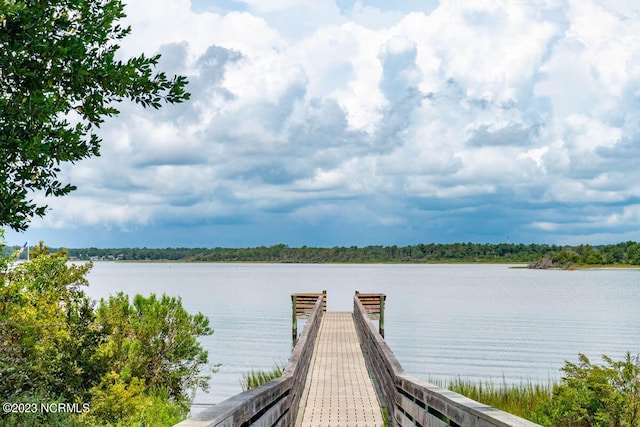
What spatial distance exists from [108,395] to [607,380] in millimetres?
9305

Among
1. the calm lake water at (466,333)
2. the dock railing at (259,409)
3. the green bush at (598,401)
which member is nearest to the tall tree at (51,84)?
the dock railing at (259,409)

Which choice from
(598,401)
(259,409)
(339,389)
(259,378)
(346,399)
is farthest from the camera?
(259,378)

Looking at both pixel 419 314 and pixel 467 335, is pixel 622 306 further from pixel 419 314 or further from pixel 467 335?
pixel 467 335

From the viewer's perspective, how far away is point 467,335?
4459 cm

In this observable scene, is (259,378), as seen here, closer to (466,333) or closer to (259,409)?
(259,409)

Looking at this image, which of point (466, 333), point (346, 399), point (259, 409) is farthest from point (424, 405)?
point (466, 333)

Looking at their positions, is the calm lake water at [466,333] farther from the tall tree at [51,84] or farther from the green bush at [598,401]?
the tall tree at [51,84]

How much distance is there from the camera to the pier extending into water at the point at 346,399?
217 inches

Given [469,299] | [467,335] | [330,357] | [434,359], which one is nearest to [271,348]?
[434,359]

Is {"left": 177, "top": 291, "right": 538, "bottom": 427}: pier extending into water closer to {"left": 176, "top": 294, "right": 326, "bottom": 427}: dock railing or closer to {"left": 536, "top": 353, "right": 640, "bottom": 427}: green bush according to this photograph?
{"left": 176, "top": 294, "right": 326, "bottom": 427}: dock railing

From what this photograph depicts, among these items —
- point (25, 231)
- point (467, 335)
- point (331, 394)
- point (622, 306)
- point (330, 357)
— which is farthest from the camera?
point (622, 306)

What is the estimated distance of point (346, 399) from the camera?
12.8 metres

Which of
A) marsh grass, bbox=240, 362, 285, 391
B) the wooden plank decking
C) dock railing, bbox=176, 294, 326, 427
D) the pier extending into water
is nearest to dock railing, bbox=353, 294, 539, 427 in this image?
the pier extending into water

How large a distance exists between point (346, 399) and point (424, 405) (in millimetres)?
5357
